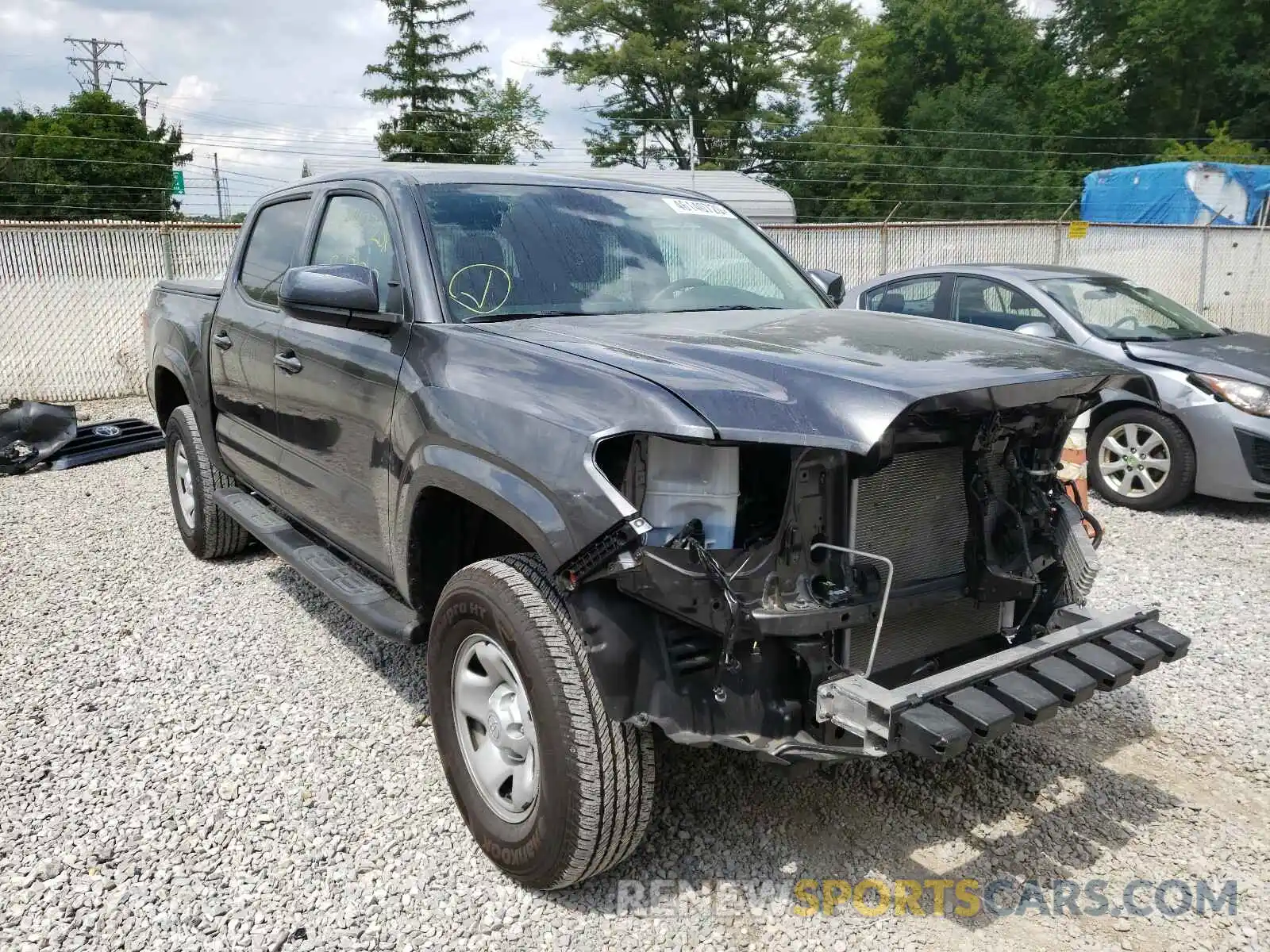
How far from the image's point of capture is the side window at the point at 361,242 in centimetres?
329

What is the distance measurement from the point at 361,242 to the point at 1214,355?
18.8 ft

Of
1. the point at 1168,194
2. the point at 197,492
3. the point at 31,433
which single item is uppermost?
the point at 1168,194

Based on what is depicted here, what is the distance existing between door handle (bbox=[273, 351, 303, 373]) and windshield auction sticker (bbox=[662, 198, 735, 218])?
162 cm

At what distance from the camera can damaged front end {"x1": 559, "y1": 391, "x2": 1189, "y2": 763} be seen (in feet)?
7.32

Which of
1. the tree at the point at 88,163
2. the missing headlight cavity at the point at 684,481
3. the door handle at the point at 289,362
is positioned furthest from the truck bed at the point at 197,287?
the tree at the point at 88,163

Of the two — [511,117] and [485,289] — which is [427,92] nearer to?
[511,117]

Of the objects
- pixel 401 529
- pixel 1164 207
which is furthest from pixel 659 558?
pixel 1164 207

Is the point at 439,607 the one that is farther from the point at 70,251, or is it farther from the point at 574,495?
the point at 70,251

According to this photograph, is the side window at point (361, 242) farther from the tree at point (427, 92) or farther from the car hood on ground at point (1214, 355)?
the tree at point (427, 92)

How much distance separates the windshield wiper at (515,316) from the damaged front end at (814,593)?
977mm

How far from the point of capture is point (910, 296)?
25.6 feet

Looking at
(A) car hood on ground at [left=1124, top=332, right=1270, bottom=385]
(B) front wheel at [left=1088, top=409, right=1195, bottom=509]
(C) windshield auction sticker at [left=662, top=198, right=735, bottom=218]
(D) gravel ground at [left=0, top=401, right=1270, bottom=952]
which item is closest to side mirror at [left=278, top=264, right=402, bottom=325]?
(C) windshield auction sticker at [left=662, top=198, right=735, bottom=218]

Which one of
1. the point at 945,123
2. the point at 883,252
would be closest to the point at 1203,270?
the point at 883,252

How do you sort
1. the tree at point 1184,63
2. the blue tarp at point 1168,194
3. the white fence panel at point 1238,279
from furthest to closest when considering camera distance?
the tree at point 1184,63 < the blue tarp at point 1168,194 < the white fence panel at point 1238,279
